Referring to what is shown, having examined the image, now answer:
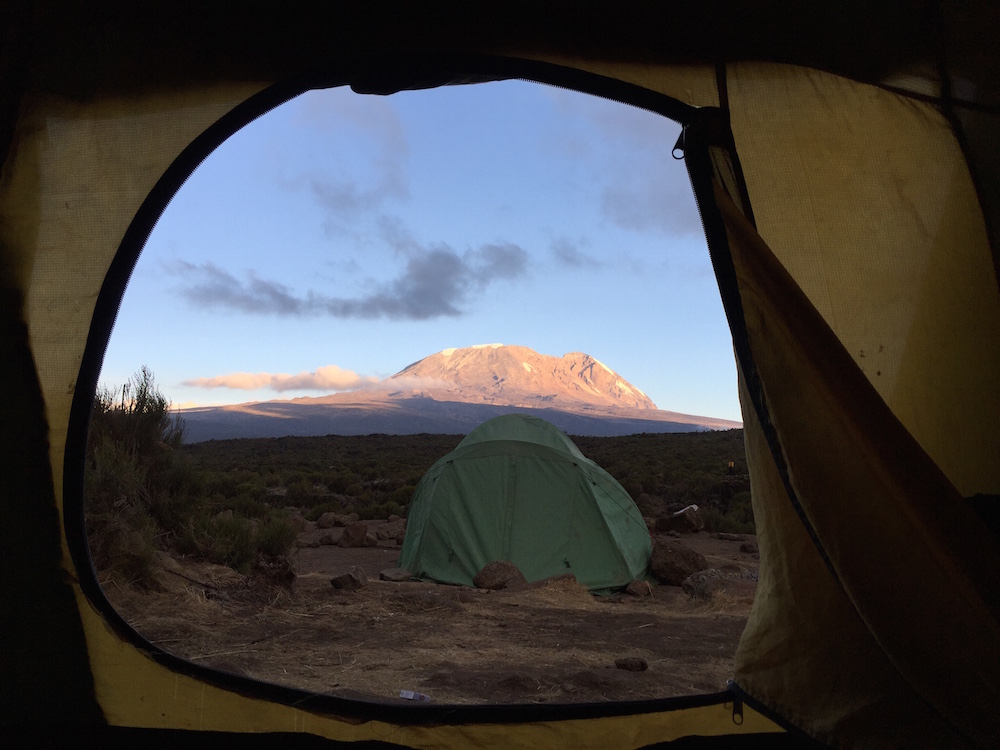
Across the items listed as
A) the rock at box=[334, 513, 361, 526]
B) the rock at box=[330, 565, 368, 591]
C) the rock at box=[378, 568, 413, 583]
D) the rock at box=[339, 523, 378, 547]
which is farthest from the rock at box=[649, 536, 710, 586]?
the rock at box=[334, 513, 361, 526]

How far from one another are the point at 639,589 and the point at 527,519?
147cm

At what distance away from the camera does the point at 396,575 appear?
25.5 ft

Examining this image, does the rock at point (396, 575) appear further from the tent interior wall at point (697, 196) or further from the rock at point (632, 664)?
the tent interior wall at point (697, 196)

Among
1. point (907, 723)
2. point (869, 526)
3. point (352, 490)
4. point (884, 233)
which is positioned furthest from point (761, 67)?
point (352, 490)

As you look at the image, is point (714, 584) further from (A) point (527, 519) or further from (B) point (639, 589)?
(A) point (527, 519)

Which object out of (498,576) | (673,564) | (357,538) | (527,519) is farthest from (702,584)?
(357,538)

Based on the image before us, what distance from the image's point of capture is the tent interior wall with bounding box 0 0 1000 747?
2.21m

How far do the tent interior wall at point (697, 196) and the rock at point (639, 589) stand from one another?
4986 millimetres

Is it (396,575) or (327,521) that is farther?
(327,521)

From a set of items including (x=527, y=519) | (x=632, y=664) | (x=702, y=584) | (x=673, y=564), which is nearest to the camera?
(x=632, y=664)

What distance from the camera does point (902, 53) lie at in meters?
2.48

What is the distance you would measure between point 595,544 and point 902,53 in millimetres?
5936

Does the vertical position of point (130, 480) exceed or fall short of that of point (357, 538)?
it exceeds it

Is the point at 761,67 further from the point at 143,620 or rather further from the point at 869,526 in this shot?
the point at 143,620
